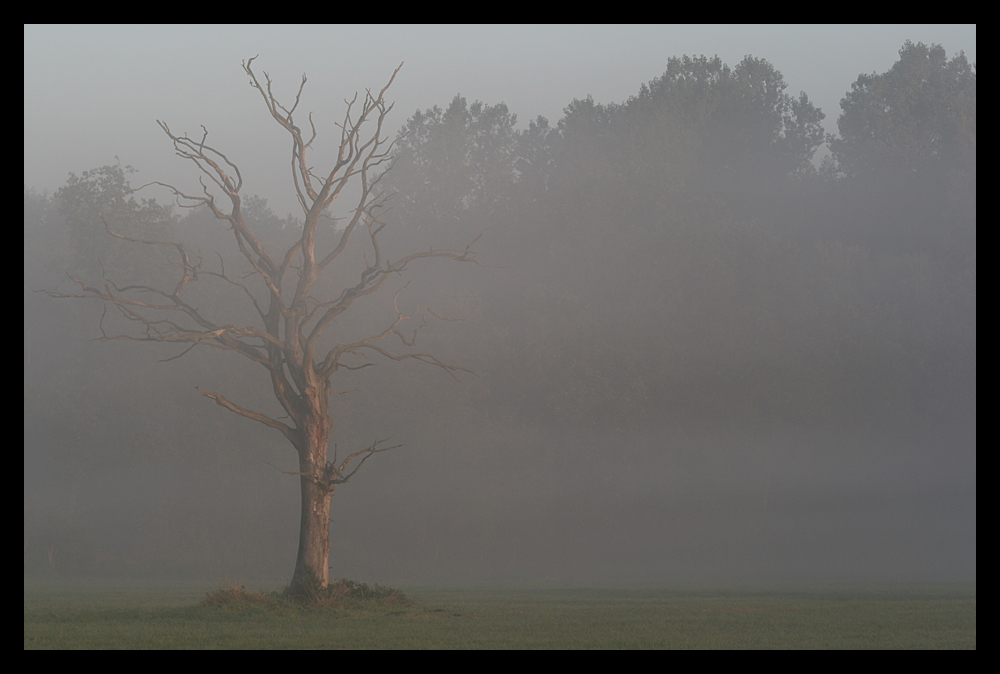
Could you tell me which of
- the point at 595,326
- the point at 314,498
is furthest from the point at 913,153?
the point at 314,498

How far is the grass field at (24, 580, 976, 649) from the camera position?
1258 cm

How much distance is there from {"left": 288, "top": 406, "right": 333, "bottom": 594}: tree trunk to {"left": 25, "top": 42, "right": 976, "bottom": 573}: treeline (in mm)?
23421

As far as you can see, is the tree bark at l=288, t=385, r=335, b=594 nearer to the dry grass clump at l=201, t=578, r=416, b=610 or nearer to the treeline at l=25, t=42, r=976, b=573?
the dry grass clump at l=201, t=578, r=416, b=610

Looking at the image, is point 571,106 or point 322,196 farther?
point 571,106

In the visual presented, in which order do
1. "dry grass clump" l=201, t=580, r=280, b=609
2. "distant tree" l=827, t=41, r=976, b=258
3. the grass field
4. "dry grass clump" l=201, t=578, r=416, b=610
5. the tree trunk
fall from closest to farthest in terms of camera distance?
the grass field → "dry grass clump" l=201, t=580, r=280, b=609 → "dry grass clump" l=201, t=578, r=416, b=610 → the tree trunk → "distant tree" l=827, t=41, r=976, b=258

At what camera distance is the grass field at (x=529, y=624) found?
1258 centimetres

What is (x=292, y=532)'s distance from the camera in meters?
40.1

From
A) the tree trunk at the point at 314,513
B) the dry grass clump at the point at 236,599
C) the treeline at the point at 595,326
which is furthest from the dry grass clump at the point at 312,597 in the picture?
the treeline at the point at 595,326

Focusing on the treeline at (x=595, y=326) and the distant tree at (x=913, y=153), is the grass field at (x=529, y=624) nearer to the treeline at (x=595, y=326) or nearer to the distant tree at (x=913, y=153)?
the treeline at (x=595, y=326)

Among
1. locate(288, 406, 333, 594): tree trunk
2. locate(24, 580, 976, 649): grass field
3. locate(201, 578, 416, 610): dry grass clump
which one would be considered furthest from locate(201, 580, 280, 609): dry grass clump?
locate(288, 406, 333, 594): tree trunk

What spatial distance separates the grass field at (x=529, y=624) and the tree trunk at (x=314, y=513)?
0.91 m

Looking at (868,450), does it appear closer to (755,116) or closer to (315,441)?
(755,116)

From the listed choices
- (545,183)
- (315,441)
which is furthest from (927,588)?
(545,183)

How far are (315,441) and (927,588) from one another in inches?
625
